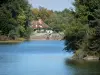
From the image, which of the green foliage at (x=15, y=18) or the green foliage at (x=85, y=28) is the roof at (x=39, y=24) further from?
the green foliage at (x=85, y=28)

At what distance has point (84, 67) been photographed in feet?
119

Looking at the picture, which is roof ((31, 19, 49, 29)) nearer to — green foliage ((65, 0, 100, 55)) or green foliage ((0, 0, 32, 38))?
green foliage ((0, 0, 32, 38))

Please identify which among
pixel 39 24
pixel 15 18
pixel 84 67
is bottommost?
pixel 39 24

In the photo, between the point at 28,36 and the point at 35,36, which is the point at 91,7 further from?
the point at 35,36

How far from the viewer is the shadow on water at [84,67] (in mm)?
32406

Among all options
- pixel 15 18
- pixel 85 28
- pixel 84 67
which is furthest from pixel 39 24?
pixel 84 67

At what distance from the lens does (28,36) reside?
380ft

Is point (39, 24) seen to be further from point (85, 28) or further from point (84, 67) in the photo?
point (84, 67)

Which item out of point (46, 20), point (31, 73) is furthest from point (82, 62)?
point (46, 20)

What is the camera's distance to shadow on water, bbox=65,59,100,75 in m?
32.4

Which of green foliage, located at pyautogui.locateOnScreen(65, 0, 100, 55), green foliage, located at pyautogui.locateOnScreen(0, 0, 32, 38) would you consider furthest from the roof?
green foliage, located at pyautogui.locateOnScreen(65, 0, 100, 55)

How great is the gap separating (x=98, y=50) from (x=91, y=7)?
4969mm

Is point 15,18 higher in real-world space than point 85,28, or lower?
lower

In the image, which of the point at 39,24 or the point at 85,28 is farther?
the point at 39,24
